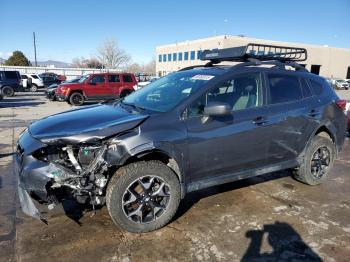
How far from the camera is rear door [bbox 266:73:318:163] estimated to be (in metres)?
4.30

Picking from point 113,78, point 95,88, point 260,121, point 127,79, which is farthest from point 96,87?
point 260,121

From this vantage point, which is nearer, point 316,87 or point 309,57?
point 316,87

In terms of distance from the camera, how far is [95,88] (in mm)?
18188

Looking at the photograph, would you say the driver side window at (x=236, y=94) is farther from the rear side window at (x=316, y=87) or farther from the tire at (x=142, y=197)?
the rear side window at (x=316, y=87)

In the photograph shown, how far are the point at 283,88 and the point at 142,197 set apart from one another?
2.52m

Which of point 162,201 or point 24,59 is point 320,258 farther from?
point 24,59

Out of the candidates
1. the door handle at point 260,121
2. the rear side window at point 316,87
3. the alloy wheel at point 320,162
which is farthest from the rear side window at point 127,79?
the door handle at point 260,121

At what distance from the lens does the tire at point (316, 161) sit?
Result: 484 cm

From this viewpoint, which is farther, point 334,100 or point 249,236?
point 334,100

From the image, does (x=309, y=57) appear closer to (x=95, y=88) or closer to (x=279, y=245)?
(x=95, y=88)

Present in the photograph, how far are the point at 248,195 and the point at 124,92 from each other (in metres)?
15.3

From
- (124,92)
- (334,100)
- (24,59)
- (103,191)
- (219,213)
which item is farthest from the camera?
(24,59)

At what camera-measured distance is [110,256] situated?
3.06 meters

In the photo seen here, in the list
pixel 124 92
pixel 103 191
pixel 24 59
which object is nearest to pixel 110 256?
pixel 103 191
